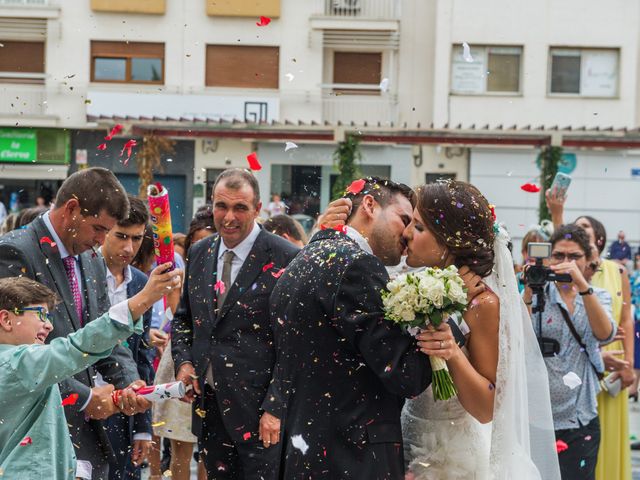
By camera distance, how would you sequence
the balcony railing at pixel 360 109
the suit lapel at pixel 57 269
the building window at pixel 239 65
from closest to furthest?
the suit lapel at pixel 57 269, the building window at pixel 239 65, the balcony railing at pixel 360 109

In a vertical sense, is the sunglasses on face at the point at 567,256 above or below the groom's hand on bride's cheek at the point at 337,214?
below

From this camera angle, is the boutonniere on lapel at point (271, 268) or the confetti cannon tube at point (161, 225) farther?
the boutonniere on lapel at point (271, 268)

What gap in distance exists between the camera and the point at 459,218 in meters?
3.91

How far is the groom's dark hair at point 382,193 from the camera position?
4.19 meters

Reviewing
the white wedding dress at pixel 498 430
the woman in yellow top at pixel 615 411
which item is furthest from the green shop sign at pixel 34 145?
the white wedding dress at pixel 498 430

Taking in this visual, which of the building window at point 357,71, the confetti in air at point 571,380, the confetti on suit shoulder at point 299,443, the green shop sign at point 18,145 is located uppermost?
the building window at point 357,71

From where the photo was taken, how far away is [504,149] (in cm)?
2669

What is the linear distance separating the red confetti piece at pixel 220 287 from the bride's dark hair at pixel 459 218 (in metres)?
2.17

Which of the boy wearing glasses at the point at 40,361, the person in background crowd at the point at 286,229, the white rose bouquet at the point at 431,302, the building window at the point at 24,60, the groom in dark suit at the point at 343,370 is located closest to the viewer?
the white rose bouquet at the point at 431,302

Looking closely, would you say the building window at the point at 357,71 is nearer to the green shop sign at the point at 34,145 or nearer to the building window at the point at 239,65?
the building window at the point at 239,65

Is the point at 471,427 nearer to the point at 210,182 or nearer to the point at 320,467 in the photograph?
the point at 320,467

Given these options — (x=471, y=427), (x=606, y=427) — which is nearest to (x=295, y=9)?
(x=606, y=427)

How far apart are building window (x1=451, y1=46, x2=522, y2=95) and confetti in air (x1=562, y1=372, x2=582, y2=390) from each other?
72.1ft

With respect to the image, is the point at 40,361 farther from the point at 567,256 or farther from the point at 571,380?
the point at 567,256
